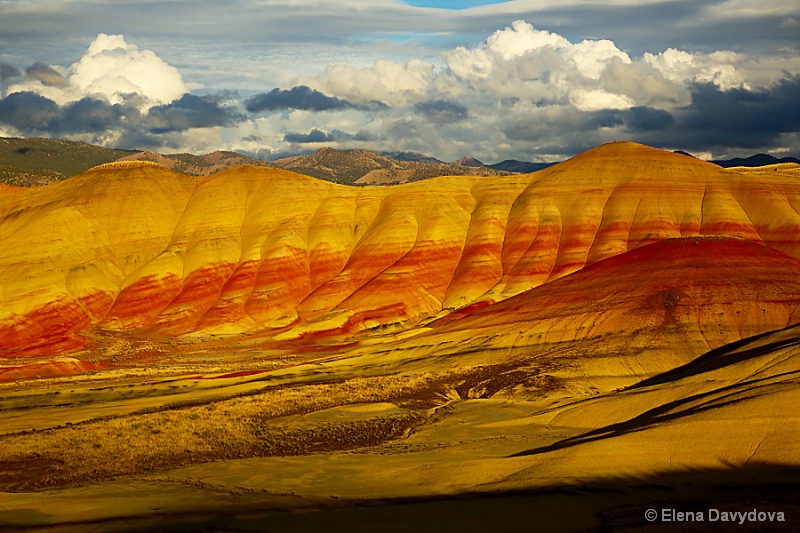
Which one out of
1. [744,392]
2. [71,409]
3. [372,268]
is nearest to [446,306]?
[372,268]

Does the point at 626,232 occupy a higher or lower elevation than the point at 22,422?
higher

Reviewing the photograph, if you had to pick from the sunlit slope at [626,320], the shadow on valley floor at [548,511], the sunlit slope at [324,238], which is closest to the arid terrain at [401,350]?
the shadow on valley floor at [548,511]

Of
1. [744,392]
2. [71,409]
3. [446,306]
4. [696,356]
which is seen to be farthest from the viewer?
[446,306]

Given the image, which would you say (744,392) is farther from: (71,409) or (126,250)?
(126,250)

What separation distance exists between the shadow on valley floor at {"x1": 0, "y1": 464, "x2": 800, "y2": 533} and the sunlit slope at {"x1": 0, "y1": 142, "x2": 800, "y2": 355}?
101136 mm

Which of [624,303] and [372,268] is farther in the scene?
[372,268]

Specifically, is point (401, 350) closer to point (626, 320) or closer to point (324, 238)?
point (626, 320)

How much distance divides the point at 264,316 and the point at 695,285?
85.4m

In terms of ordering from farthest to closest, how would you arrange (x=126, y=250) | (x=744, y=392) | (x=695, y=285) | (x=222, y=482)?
1. (x=126, y=250)
2. (x=695, y=285)
3. (x=744, y=392)
4. (x=222, y=482)

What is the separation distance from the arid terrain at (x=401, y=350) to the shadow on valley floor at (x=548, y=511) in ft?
0.65

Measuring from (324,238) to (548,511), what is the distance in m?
141

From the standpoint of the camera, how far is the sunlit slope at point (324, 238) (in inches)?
5832

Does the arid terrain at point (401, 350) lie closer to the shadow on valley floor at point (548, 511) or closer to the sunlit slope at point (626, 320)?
the shadow on valley floor at point (548, 511)

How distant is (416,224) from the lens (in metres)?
172
